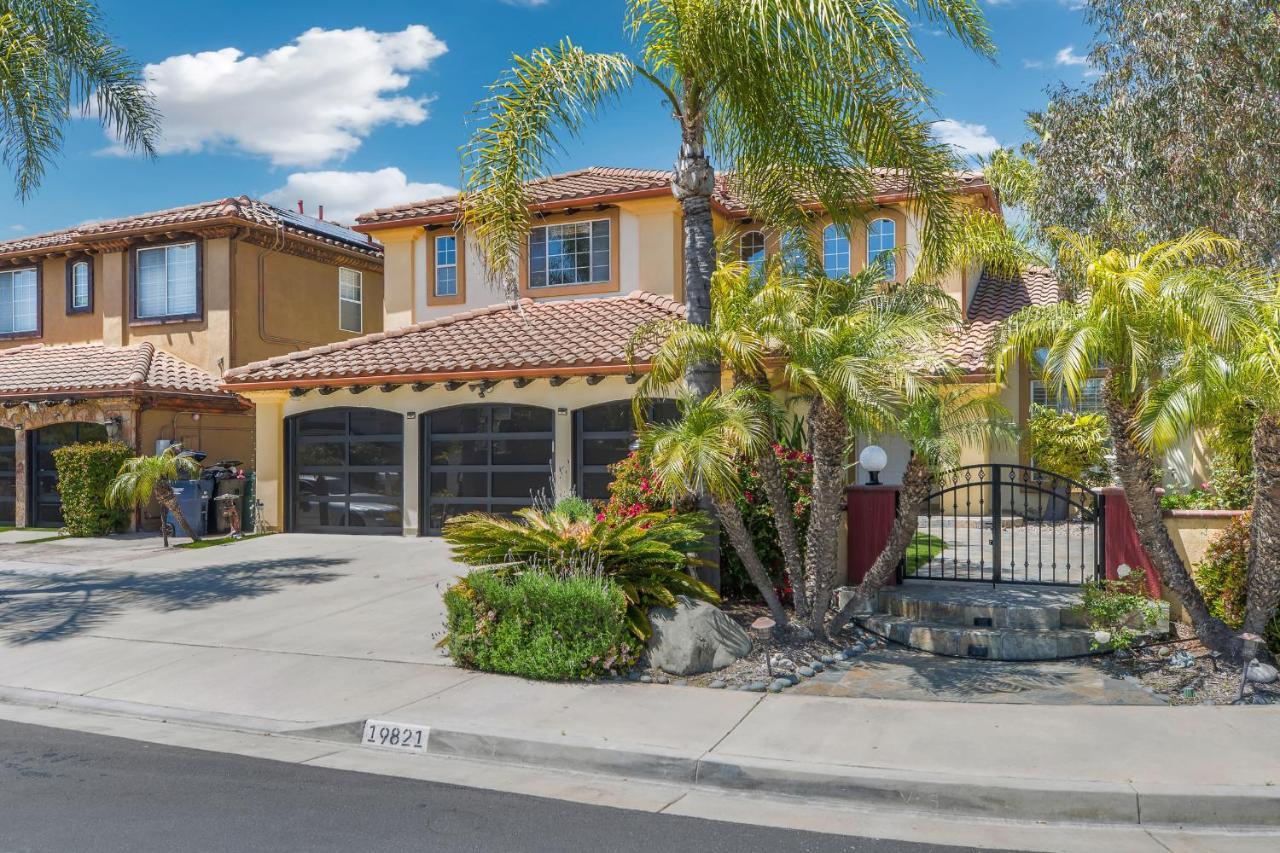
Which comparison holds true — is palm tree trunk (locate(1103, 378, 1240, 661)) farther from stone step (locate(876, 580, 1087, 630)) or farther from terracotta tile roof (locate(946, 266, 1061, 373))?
terracotta tile roof (locate(946, 266, 1061, 373))

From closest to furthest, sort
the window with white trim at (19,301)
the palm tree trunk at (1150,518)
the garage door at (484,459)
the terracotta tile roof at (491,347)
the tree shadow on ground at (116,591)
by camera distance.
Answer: the palm tree trunk at (1150,518) < the tree shadow on ground at (116,591) < the terracotta tile roof at (491,347) < the garage door at (484,459) < the window with white trim at (19,301)

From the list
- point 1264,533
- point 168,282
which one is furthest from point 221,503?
point 1264,533

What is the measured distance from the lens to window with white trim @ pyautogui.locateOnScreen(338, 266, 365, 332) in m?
24.3

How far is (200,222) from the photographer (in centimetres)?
2062

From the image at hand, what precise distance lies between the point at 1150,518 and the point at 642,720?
4565 mm

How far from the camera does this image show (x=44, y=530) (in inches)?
798

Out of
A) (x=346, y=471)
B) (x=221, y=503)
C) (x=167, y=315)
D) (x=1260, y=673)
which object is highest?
(x=167, y=315)

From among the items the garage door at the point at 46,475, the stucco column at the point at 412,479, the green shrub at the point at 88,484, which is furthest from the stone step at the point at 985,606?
the garage door at the point at 46,475

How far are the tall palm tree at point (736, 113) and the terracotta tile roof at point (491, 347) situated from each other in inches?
184

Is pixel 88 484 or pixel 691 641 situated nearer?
pixel 691 641

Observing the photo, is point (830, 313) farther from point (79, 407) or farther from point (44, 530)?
point (44, 530)

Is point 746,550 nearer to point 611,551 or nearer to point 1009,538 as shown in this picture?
point 611,551

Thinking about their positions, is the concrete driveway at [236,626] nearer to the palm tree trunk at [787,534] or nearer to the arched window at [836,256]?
the palm tree trunk at [787,534]

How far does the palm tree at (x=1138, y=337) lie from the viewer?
24.2 feet
